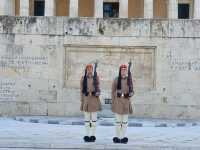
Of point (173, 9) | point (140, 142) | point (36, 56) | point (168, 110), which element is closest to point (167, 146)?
point (140, 142)

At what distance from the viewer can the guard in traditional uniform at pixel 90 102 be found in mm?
15195

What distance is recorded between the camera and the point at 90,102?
15.2m

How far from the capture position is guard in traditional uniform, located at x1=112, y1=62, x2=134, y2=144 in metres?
15.0

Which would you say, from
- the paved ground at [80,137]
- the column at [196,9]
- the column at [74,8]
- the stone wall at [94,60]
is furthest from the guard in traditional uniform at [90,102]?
the column at [196,9]

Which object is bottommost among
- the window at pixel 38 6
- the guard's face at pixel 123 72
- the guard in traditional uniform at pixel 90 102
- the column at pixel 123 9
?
the guard in traditional uniform at pixel 90 102

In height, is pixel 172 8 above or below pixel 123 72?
above

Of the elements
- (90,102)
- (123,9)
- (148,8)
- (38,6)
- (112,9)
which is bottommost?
(90,102)

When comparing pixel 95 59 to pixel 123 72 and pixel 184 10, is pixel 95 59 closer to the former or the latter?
pixel 123 72

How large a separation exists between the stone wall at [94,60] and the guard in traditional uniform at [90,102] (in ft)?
27.5

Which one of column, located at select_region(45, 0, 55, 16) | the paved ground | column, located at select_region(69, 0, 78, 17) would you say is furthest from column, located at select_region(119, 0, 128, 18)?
the paved ground

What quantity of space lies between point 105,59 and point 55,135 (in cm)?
744

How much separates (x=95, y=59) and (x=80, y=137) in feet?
25.2

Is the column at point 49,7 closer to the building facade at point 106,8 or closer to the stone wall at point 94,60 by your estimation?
the building facade at point 106,8

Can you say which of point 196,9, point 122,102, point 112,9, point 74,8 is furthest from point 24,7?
point 122,102
